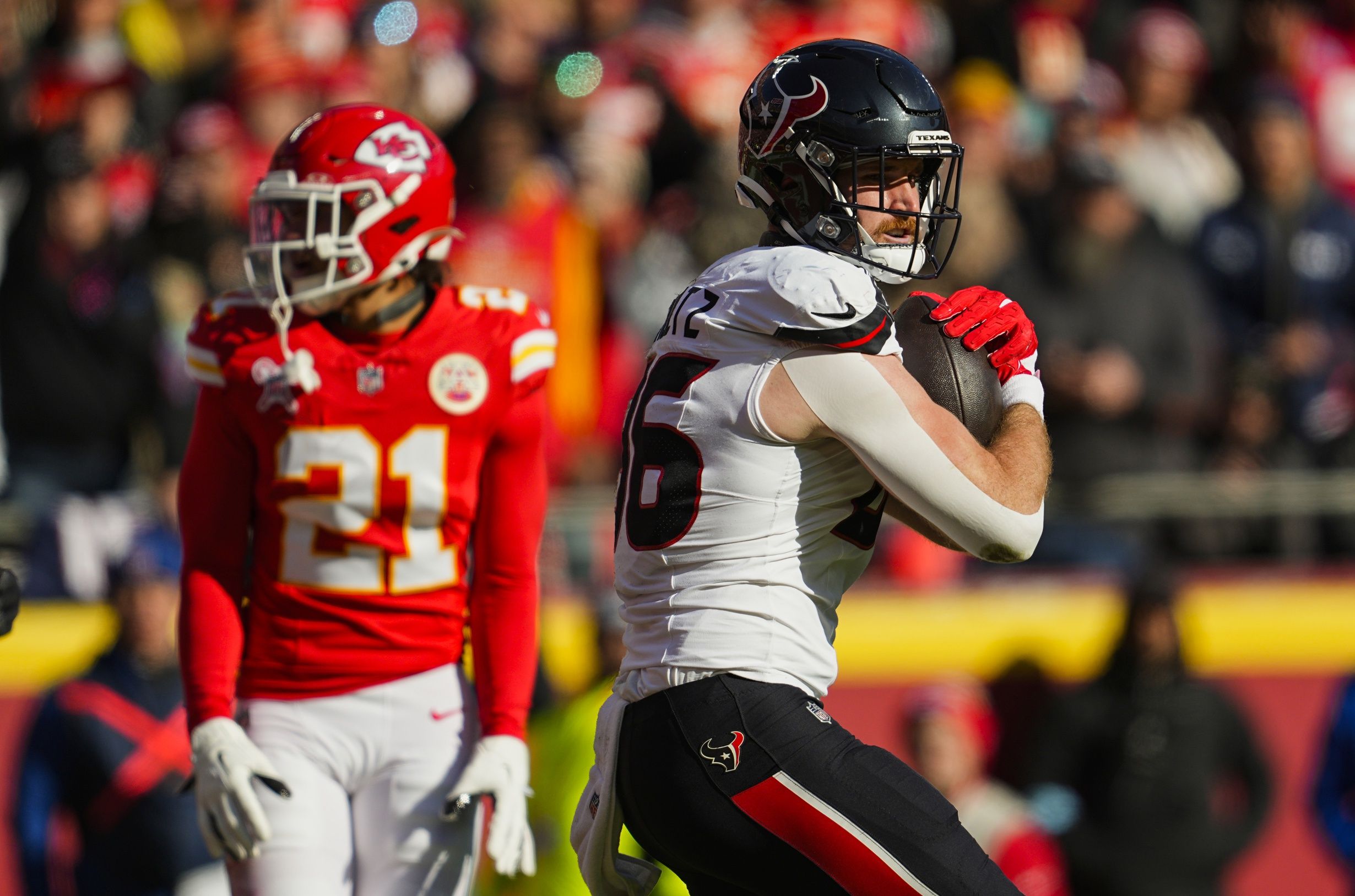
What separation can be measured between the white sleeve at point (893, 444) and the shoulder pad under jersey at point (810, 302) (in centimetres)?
4

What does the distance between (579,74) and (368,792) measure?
561cm

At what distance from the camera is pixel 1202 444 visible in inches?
309

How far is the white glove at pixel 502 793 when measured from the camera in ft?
12.3

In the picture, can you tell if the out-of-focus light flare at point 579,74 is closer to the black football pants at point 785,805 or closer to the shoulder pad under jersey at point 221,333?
the shoulder pad under jersey at point 221,333

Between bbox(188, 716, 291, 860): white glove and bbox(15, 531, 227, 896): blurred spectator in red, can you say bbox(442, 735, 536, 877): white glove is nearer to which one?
bbox(188, 716, 291, 860): white glove

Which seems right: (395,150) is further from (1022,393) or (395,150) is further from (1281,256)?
(1281,256)

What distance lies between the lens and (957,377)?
10.7 feet

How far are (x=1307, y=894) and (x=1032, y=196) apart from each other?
3.26 meters

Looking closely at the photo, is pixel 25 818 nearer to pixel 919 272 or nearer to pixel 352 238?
pixel 352 238

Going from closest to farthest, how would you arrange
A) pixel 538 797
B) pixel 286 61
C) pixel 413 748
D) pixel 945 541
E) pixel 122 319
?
pixel 945 541 → pixel 413 748 → pixel 538 797 → pixel 122 319 → pixel 286 61

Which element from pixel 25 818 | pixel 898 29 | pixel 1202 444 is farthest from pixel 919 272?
pixel 898 29

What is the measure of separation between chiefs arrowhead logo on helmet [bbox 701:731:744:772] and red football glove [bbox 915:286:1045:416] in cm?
78

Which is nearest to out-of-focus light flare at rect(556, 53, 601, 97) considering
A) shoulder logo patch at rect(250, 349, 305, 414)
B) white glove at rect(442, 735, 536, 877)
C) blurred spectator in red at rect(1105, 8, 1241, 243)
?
blurred spectator in red at rect(1105, 8, 1241, 243)

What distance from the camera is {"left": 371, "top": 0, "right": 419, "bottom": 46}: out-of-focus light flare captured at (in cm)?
885
